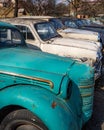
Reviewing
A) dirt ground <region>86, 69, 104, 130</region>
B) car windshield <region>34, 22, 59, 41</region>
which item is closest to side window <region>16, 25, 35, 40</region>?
car windshield <region>34, 22, 59, 41</region>

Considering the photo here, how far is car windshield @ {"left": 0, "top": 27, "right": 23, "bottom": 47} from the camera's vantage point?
535cm

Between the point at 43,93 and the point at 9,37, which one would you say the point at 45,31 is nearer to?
the point at 9,37

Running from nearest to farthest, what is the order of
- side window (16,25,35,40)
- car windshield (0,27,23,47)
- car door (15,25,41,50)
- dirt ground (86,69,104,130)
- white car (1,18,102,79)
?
dirt ground (86,69,104,130) < car windshield (0,27,23,47) < white car (1,18,102,79) < car door (15,25,41,50) < side window (16,25,35,40)

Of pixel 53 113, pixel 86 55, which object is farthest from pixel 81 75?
pixel 86 55

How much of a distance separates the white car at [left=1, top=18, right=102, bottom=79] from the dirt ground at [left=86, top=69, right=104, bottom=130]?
527mm

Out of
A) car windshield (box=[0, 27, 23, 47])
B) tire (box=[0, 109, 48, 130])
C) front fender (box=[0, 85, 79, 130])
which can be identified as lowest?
tire (box=[0, 109, 48, 130])

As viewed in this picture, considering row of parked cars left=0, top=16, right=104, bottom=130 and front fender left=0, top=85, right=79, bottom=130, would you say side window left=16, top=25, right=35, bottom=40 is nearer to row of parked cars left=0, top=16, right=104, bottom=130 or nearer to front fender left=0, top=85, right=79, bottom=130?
row of parked cars left=0, top=16, right=104, bottom=130

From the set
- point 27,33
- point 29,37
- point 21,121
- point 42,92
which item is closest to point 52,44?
point 29,37

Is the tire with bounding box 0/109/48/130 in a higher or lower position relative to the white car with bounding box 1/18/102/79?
lower

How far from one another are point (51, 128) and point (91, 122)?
189cm

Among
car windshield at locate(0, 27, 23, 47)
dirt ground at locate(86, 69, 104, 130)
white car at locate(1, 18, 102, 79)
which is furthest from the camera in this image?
white car at locate(1, 18, 102, 79)

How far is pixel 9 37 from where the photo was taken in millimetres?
5598

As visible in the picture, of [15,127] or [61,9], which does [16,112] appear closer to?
[15,127]

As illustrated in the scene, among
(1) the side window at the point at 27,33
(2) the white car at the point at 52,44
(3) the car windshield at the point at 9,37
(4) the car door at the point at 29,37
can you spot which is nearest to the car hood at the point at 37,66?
(3) the car windshield at the point at 9,37
